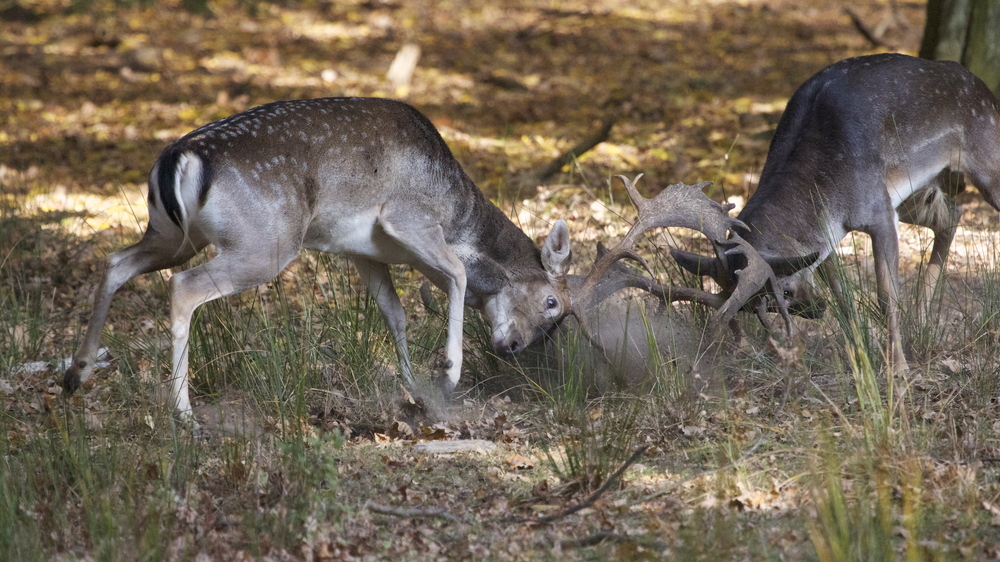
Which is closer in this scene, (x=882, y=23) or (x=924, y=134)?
(x=924, y=134)

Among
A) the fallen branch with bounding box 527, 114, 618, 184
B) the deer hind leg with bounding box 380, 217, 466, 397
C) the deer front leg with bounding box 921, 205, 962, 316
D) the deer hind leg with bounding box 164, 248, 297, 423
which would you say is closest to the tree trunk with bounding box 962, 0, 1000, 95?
the deer front leg with bounding box 921, 205, 962, 316

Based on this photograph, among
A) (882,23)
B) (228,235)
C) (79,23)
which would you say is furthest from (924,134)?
(79,23)

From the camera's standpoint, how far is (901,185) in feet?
21.8

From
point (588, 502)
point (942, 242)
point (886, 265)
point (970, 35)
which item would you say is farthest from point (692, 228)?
point (970, 35)

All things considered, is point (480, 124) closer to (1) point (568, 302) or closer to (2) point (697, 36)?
(2) point (697, 36)

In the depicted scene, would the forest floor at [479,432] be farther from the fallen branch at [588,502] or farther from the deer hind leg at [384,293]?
the deer hind leg at [384,293]

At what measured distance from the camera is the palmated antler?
5809 mm

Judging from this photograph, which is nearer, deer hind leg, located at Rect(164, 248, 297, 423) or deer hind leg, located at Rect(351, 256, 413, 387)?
deer hind leg, located at Rect(164, 248, 297, 423)

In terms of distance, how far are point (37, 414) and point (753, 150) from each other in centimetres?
787

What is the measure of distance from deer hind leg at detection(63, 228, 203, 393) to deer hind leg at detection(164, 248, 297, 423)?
0.24m

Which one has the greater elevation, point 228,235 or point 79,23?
point 228,235

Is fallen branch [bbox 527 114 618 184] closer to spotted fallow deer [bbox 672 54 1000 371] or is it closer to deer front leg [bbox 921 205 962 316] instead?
spotted fallow deer [bbox 672 54 1000 371]

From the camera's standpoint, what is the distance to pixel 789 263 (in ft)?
19.7

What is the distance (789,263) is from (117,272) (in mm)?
3684
